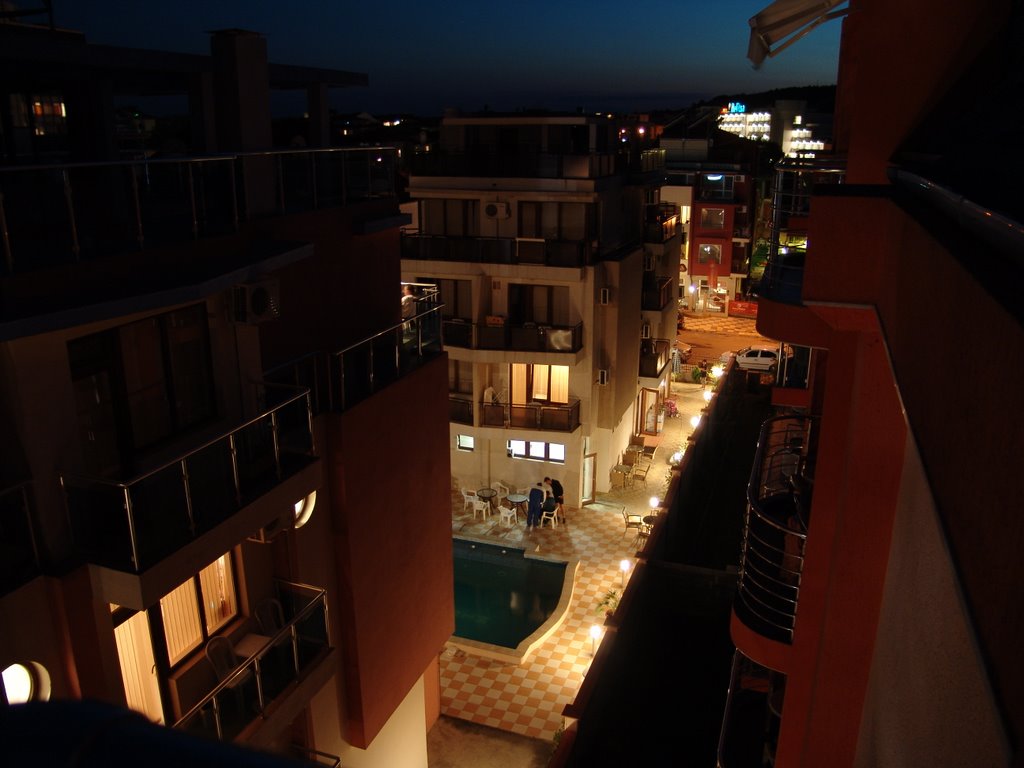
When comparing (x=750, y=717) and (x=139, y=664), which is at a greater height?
(x=139, y=664)

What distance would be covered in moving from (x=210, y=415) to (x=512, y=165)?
50.5 ft

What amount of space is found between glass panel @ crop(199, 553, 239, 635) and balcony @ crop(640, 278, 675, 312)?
19.2 m

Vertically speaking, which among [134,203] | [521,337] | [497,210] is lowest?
Result: [521,337]

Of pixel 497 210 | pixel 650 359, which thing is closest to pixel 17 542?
pixel 497 210

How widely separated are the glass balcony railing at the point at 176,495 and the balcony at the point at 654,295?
761 inches

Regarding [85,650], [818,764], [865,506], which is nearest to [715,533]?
[818,764]

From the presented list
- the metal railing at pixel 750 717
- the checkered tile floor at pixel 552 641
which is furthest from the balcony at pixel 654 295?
the metal railing at pixel 750 717

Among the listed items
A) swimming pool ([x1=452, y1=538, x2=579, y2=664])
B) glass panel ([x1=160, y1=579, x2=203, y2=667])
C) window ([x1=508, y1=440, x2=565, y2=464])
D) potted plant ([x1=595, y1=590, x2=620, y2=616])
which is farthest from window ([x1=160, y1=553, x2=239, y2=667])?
window ([x1=508, y1=440, x2=565, y2=464])

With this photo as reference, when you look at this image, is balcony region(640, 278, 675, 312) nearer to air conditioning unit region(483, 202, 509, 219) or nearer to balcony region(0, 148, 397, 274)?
air conditioning unit region(483, 202, 509, 219)

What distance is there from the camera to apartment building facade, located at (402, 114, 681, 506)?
21375 mm

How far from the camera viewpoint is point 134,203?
625 cm

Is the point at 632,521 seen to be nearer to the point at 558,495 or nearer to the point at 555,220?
the point at 558,495

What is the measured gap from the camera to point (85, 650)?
615cm

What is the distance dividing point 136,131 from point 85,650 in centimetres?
741
